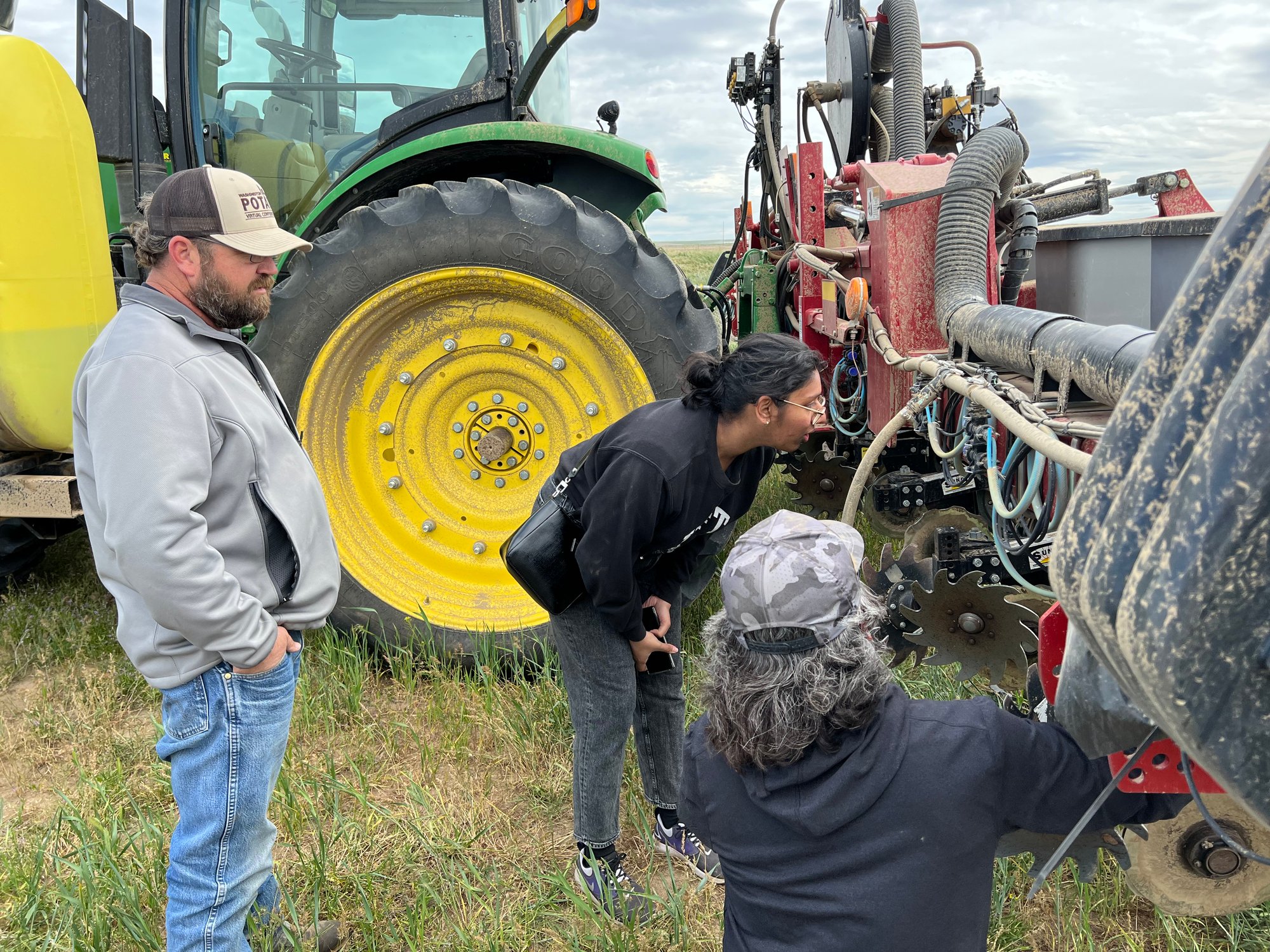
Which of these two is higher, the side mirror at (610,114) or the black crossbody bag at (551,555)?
the side mirror at (610,114)

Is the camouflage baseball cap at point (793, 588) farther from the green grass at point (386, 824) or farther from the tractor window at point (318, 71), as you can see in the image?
the tractor window at point (318, 71)

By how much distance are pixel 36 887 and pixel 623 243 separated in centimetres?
229

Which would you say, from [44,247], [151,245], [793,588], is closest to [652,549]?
[793,588]

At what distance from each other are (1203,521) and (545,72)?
378 centimetres

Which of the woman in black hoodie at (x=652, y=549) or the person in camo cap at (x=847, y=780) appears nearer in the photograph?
the person in camo cap at (x=847, y=780)

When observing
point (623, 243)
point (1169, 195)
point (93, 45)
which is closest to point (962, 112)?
point (1169, 195)

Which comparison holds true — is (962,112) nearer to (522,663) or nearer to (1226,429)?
(522,663)

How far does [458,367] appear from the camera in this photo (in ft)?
10.6

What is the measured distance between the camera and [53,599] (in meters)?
3.97

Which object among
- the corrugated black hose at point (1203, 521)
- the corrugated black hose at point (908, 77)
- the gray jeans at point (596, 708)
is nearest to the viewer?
the corrugated black hose at point (1203, 521)

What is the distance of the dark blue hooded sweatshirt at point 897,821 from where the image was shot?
3.77 feet

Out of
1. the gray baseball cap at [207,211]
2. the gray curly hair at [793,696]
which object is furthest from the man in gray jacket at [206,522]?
the gray curly hair at [793,696]

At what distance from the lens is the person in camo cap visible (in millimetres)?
1151

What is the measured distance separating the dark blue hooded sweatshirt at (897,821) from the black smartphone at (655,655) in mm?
1049
